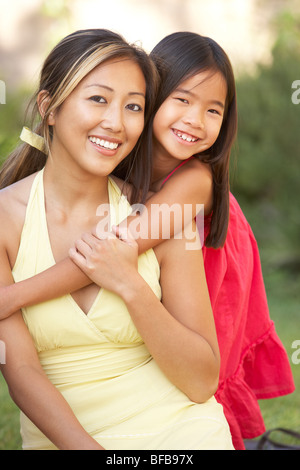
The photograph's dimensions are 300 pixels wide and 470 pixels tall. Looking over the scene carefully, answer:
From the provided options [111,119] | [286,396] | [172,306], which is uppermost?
[111,119]

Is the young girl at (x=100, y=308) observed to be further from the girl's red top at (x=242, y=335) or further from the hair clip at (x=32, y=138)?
the girl's red top at (x=242, y=335)

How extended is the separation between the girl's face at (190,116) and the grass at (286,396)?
1.71 meters

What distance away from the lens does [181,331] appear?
2139 millimetres

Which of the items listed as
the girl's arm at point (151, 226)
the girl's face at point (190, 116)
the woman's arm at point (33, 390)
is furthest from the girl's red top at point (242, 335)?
the woman's arm at point (33, 390)

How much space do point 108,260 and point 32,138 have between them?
53 cm

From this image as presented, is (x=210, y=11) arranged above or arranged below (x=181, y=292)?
above

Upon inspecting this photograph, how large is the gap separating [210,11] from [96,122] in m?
9.73

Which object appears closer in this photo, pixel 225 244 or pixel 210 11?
pixel 225 244

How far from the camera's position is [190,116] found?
2.60 metres

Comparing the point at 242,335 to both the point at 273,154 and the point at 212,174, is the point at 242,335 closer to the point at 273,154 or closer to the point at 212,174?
the point at 212,174

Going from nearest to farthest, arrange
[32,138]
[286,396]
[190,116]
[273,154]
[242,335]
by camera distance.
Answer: [32,138]
[190,116]
[242,335]
[286,396]
[273,154]

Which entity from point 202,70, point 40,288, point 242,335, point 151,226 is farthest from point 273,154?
point 40,288

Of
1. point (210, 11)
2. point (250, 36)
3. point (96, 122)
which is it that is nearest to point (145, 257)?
point (96, 122)
